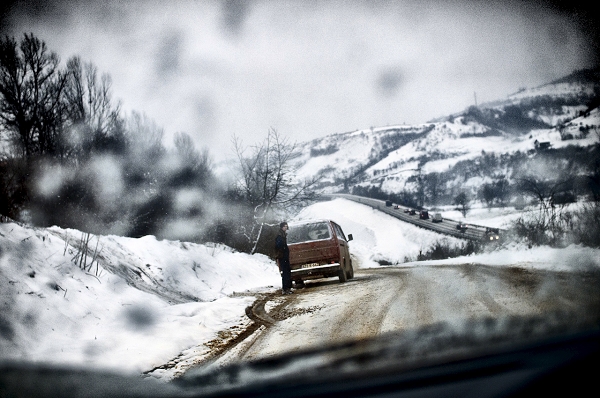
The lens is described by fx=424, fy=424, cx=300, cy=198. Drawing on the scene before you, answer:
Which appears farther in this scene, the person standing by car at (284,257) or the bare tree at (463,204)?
the bare tree at (463,204)

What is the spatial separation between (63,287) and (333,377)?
6638 millimetres

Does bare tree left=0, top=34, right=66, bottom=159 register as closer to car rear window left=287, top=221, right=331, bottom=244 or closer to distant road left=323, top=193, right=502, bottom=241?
car rear window left=287, top=221, right=331, bottom=244

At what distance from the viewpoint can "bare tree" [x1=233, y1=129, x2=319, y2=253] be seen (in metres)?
25.9

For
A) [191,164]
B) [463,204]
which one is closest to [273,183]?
[191,164]

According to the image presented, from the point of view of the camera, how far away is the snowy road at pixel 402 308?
4855 millimetres

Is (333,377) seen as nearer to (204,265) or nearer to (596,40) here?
(204,265)

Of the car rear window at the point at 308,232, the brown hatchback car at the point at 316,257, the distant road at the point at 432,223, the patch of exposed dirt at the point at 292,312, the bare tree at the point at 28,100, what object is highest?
the bare tree at the point at 28,100

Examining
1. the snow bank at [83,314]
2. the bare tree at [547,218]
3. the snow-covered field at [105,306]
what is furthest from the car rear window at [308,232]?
the bare tree at [547,218]

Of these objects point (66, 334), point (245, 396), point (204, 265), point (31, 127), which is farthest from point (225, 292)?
point (31, 127)

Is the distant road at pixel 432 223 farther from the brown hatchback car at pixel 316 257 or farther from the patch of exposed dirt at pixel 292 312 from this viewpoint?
the patch of exposed dirt at pixel 292 312

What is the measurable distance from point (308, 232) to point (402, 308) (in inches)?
255

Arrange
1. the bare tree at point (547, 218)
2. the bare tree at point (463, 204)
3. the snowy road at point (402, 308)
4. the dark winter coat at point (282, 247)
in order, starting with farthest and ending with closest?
the bare tree at point (463, 204)
the bare tree at point (547, 218)
the dark winter coat at point (282, 247)
the snowy road at point (402, 308)

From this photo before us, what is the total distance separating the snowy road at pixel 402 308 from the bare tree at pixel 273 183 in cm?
1736

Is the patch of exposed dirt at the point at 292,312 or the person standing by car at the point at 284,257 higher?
the person standing by car at the point at 284,257
